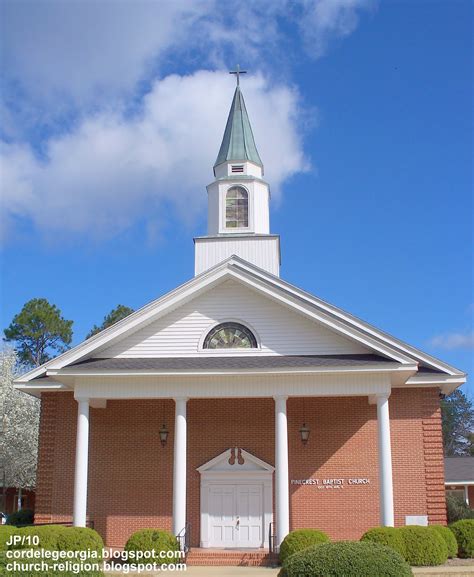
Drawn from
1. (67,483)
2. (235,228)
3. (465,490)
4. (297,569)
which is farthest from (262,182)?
(465,490)

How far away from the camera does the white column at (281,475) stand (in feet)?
63.6

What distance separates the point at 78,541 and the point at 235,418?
662 cm

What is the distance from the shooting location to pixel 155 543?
724 inches

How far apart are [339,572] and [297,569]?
0.79 metres

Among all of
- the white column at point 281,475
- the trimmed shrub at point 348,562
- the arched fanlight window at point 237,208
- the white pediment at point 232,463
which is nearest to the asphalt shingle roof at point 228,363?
the white column at point 281,475

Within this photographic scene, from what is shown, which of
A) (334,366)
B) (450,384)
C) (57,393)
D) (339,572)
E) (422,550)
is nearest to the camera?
(339,572)

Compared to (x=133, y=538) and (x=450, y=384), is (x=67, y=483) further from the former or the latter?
(x=450, y=384)

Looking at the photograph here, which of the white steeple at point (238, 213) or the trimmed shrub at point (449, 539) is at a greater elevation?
the white steeple at point (238, 213)

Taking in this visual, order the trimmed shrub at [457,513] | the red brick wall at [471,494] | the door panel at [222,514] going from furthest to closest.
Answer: the red brick wall at [471,494] → the trimmed shrub at [457,513] → the door panel at [222,514]

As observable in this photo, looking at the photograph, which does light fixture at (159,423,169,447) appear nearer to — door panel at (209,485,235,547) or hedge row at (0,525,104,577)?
door panel at (209,485,235,547)

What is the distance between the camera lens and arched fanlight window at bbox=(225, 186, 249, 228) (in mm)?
28828

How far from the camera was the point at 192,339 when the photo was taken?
22.0 meters

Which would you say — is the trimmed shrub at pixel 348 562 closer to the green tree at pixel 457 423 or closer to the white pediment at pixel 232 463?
the white pediment at pixel 232 463

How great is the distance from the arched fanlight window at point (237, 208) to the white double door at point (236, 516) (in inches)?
429
